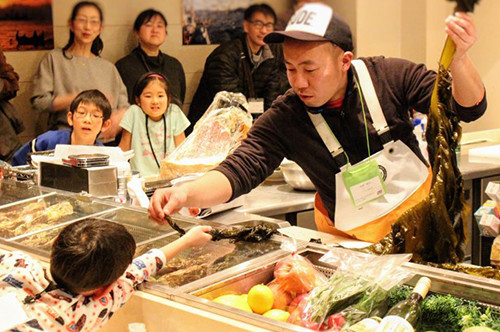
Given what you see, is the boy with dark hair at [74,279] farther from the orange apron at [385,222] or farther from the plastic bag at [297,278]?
the orange apron at [385,222]

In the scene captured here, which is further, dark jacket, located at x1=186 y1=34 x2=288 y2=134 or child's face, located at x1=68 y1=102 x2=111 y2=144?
dark jacket, located at x1=186 y1=34 x2=288 y2=134

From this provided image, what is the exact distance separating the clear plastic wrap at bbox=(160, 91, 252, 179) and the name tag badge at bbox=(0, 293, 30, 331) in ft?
5.41

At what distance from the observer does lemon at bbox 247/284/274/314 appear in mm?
1594

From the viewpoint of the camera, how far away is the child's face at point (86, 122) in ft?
11.9

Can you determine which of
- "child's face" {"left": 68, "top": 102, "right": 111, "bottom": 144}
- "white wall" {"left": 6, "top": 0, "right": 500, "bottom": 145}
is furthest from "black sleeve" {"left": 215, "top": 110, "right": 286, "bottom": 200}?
"white wall" {"left": 6, "top": 0, "right": 500, "bottom": 145}

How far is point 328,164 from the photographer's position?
7.86ft

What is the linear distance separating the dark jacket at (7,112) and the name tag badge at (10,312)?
353 centimetres

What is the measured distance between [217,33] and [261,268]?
4.56 m

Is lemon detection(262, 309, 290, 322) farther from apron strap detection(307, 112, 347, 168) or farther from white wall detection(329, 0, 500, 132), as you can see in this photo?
white wall detection(329, 0, 500, 132)

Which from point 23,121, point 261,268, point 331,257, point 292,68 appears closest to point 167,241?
point 261,268

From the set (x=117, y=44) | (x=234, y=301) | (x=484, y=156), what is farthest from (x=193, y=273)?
(x=117, y=44)

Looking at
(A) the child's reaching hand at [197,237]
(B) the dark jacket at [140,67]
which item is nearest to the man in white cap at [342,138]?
(A) the child's reaching hand at [197,237]

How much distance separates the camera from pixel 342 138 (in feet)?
7.75

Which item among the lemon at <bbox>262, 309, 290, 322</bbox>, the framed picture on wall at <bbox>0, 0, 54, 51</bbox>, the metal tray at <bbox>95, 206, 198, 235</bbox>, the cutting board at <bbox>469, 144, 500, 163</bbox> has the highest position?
the framed picture on wall at <bbox>0, 0, 54, 51</bbox>
